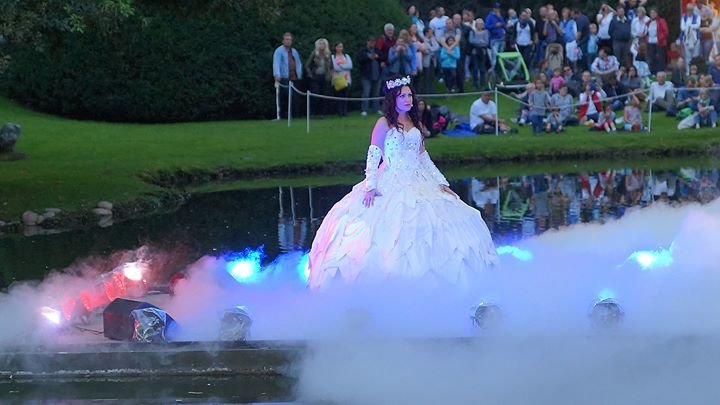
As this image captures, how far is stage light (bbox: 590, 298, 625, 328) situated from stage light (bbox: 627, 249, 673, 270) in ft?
6.48

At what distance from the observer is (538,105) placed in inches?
1080

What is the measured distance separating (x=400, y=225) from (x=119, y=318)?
2.36m

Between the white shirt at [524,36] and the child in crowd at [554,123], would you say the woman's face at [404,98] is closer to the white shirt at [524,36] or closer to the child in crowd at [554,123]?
the child in crowd at [554,123]

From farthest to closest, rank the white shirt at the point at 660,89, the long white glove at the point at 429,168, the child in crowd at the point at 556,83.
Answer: the white shirt at the point at 660,89 < the child in crowd at the point at 556,83 < the long white glove at the point at 429,168

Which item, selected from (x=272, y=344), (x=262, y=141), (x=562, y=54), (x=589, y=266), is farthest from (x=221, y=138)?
(x=272, y=344)

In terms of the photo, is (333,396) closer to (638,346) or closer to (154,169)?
(638,346)

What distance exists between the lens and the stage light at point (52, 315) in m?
10.7

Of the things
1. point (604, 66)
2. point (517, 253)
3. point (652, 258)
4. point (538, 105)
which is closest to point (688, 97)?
point (604, 66)

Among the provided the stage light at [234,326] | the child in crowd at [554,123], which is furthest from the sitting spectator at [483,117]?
the stage light at [234,326]

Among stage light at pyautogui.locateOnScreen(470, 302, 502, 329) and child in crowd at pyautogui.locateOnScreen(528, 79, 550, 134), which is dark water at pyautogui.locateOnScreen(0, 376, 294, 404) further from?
child in crowd at pyautogui.locateOnScreen(528, 79, 550, 134)

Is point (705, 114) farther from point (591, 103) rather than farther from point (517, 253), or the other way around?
point (517, 253)

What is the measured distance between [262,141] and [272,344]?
54.0 feet

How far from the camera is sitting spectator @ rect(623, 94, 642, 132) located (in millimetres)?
27328

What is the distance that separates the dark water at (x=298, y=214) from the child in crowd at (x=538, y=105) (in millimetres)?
4717
